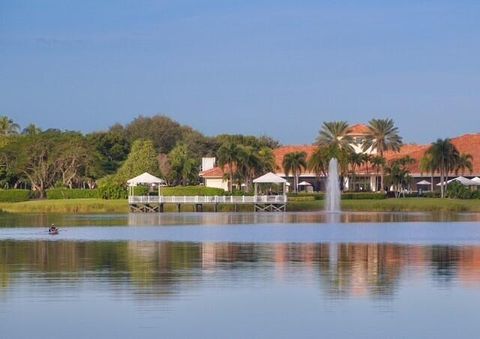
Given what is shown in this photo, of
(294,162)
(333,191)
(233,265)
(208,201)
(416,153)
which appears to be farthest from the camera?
(416,153)

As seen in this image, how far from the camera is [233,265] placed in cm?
3391

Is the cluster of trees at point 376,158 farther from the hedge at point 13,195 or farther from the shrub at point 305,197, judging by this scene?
the hedge at point 13,195

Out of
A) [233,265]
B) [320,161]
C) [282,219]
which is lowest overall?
[233,265]

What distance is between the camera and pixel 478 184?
10912 centimetres

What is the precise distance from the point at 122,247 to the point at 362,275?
15.2m

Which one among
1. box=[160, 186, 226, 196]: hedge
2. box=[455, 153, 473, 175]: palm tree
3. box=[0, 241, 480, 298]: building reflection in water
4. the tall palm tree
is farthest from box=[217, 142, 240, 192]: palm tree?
box=[0, 241, 480, 298]: building reflection in water

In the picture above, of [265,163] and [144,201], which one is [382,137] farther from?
[144,201]

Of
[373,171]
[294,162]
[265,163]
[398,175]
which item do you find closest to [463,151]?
[373,171]

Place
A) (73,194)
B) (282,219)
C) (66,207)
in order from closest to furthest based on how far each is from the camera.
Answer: (282,219), (66,207), (73,194)

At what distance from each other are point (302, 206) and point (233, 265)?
63.8 metres

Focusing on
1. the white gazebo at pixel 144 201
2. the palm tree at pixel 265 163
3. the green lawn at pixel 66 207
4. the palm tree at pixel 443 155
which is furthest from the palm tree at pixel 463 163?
the green lawn at pixel 66 207

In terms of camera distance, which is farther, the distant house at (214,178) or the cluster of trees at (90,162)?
the distant house at (214,178)

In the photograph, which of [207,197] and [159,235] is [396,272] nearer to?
[159,235]

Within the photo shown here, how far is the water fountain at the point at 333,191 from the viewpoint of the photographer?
93000 mm
